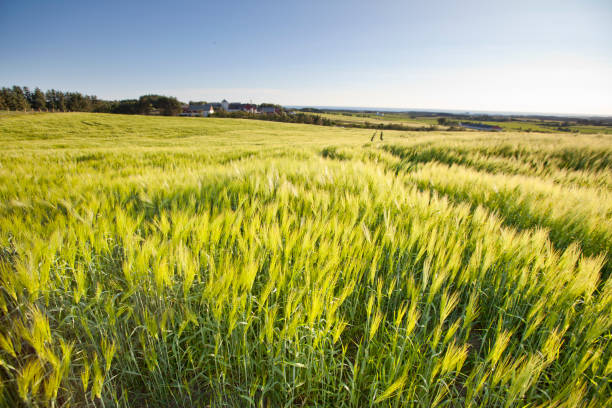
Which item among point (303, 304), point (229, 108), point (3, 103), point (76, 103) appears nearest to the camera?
point (303, 304)

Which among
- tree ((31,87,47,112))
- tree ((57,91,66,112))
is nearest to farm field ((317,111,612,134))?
tree ((57,91,66,112))

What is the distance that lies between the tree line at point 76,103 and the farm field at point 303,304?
68.1m

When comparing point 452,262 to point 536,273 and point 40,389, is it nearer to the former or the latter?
point 536,273

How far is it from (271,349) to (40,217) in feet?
6.00

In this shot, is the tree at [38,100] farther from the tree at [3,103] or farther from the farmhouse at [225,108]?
the farmhouse at [225,108]

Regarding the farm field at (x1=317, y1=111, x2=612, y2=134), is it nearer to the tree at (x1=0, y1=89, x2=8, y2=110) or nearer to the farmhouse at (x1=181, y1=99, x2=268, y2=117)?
the farmhouse at (x1=181, y1=99, x2=268, y2=117)

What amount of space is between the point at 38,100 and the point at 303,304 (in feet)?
399

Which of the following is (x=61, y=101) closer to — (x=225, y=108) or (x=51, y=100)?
(x=51, y=100)

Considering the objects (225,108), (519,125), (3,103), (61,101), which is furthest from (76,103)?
(519,125)

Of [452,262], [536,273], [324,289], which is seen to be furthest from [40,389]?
[536,273]

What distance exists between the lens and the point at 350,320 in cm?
104

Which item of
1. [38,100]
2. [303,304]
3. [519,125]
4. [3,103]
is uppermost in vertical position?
[38,100]

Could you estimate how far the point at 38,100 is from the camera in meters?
79.9

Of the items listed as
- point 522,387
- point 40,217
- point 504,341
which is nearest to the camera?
point 522,387
